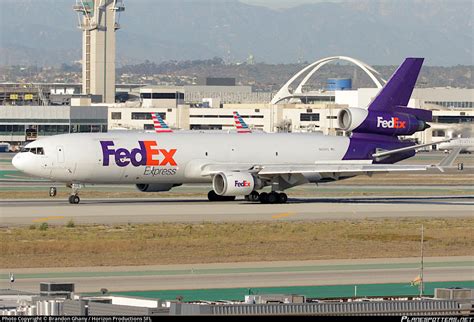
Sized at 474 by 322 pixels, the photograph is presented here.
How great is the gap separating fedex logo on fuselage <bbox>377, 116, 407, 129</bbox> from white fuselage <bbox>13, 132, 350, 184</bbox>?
8.32ft

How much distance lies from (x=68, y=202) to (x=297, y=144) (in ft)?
49.5

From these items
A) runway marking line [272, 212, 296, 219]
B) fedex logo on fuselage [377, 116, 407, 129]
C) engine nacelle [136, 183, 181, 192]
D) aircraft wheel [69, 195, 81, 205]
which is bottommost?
runway marking line [272, 212, 296, 219]

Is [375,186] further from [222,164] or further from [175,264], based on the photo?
[175,264]

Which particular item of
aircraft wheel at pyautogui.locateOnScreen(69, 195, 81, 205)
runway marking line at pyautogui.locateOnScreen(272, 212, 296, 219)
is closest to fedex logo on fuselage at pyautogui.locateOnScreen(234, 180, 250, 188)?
runway marking line at pyautogui.locateOnScreen(272, 212, 296, 219)

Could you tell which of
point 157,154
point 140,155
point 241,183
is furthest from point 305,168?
point 140,155

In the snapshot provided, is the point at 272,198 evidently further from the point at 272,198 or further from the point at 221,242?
the point at 221,242

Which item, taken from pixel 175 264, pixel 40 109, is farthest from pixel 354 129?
pixel 40 109

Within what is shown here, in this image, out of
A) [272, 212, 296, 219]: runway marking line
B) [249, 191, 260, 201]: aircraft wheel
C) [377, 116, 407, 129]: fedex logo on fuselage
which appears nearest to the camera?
[272, 212, 296, 219]: runway marking line

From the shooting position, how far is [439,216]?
69500 millimetres

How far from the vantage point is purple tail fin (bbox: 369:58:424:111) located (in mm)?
82750

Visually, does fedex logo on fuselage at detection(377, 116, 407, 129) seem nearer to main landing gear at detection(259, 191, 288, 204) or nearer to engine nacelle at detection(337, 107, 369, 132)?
engine nacelle at detection(337, 107, 369, 132)

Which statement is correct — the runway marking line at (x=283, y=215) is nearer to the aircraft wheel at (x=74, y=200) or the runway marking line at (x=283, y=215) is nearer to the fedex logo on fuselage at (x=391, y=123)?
the aircraft wheel at (x=74, y=200)

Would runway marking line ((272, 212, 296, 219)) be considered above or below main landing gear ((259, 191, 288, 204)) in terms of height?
below

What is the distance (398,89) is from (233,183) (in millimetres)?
15048
